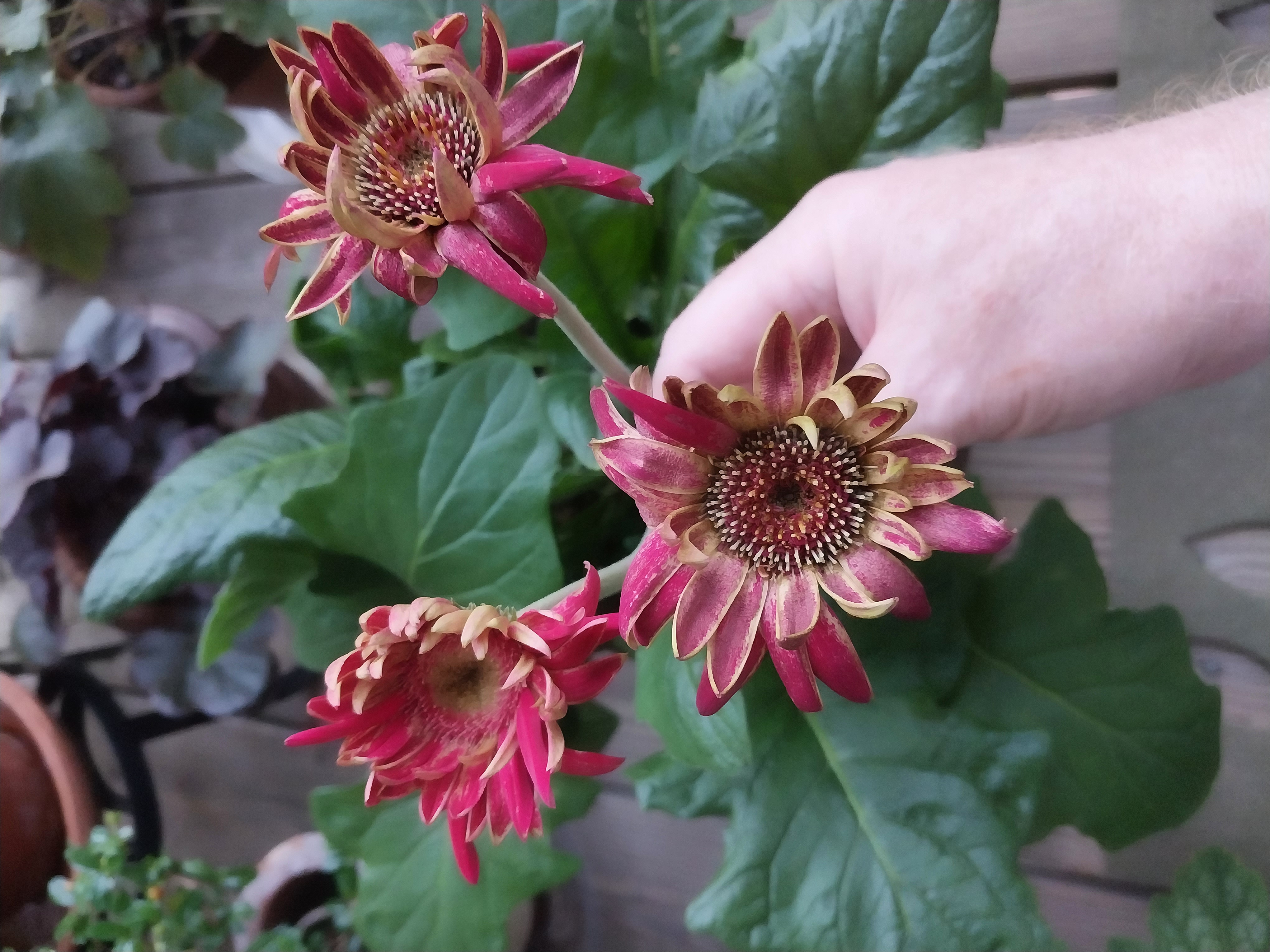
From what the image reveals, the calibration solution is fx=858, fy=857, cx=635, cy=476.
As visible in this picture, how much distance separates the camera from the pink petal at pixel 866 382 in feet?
0.91

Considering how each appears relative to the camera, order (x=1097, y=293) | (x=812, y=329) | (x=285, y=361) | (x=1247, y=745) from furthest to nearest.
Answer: (x=285, y=361), (x=1247, y=745), (x=1097, y=293), (x=812, y=329)

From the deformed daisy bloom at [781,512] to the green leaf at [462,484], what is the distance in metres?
0.21

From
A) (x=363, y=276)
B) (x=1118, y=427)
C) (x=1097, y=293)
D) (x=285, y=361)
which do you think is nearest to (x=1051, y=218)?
(x=1097, y=293)

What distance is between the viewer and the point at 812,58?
1.65 feet

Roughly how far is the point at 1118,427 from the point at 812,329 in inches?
18.7

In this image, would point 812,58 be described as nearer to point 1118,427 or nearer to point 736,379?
point 736,379

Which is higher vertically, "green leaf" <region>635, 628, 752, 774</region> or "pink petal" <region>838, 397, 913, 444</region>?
"pink petal" <region>838, 397, 913, 444</region>

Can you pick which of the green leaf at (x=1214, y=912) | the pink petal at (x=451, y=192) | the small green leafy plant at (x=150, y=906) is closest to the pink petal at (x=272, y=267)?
the pink petal at (x=451, y=192)

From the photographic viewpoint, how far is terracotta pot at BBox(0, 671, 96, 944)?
719 mm

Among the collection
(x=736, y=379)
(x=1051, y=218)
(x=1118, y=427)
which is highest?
(x=1051, y=218)

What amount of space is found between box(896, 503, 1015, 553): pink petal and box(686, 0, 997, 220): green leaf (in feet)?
0.97

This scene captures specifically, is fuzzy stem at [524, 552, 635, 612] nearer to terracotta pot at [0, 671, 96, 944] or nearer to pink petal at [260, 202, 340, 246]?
pink petal at [260, 202, 340, 246]

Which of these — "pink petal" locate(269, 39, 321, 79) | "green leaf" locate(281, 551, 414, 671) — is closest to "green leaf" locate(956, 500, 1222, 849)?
"green leaf" locate(281, 551, 414, 671)

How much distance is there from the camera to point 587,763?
14.9 inches
